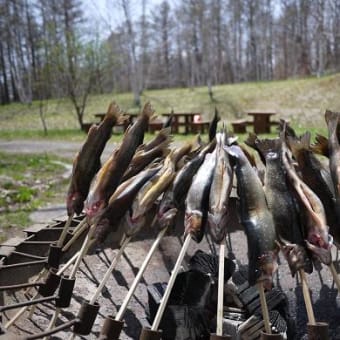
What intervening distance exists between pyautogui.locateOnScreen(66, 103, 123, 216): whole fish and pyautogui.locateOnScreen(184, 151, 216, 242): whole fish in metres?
0.49

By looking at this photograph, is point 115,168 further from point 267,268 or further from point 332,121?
point 332,121

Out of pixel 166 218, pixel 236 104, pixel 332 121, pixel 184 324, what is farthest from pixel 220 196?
pixel 236 104

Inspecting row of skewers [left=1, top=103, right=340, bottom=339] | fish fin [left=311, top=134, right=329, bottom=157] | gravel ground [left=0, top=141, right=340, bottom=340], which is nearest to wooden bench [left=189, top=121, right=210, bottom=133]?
gravel ground [left=0, top=141, right=340, bottom=340]

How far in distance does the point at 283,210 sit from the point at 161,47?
127ft

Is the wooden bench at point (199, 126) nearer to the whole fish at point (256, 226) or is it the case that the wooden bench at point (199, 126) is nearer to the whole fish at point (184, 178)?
the whole fish at point (184, 178)

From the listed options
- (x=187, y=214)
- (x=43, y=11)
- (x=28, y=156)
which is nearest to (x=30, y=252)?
(x=187, y=214)

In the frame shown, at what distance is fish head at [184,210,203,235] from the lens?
189cm

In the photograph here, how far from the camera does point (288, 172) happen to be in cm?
212

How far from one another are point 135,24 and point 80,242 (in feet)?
69.4

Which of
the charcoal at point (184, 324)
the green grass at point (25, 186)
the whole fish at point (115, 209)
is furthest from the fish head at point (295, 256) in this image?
the green grass at point (25, 186)

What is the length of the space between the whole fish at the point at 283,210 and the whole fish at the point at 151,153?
1.84 feet

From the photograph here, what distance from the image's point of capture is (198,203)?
6.48 ft

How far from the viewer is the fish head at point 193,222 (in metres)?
1.89

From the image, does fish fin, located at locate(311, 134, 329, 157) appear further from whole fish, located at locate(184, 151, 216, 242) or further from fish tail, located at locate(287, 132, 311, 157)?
whole fish, located at locate(184, 151, 216, 242)
